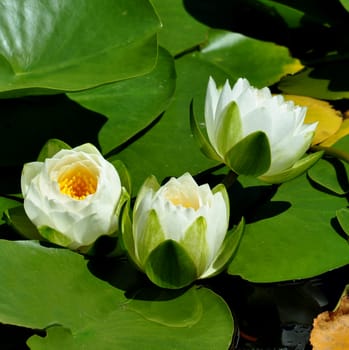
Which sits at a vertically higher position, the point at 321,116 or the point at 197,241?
the point at 197,241

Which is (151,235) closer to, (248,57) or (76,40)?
(76,40)

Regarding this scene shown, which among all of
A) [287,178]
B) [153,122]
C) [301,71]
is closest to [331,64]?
[301,71]

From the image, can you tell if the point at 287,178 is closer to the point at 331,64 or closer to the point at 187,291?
the point at 187,291

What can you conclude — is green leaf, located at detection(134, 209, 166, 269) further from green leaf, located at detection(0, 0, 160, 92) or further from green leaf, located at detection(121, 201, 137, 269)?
green leaf, located at detection(0, 0, 160, 92)

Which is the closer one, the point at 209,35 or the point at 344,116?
the point at 344,116

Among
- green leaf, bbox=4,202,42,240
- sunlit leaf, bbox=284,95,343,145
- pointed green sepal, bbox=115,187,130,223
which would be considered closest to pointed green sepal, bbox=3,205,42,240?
green leaf, bbox=4,202,42,240

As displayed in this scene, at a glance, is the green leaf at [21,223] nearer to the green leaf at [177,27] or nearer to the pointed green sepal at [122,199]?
the pointed green sepal at [122,199]

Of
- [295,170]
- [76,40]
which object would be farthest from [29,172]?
[295,170]
